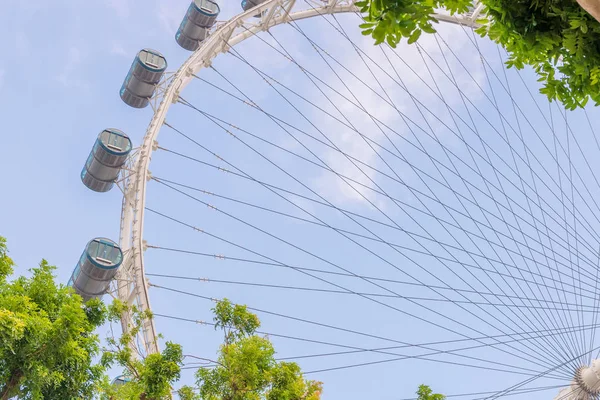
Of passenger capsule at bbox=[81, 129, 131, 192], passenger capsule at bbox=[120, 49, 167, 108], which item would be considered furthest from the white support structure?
passenger capsule at bbox=[120, 49, 167, 108]

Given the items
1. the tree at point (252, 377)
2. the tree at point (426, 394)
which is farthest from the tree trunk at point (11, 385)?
the tree at point (426, 394)

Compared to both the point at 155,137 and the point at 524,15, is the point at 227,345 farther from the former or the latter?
the point at 155,137

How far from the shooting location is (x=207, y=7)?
84.0 ft

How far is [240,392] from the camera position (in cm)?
1044

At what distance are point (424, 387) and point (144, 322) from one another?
7589mm

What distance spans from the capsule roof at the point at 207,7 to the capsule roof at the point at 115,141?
6.99 metres

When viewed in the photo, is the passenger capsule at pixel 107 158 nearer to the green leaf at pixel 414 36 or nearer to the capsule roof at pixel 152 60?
the capsule roof at pixel 152 60

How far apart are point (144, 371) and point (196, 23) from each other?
17.2 metres

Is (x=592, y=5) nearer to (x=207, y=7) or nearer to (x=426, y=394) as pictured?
(x=426, y=394)

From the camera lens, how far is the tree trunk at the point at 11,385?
30.1 ft

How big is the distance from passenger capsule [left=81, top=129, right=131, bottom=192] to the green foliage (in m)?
9.23

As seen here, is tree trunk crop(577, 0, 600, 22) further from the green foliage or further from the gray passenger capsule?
the gray passenger capsule

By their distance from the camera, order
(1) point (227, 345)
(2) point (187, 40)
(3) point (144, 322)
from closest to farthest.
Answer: (1) point (227, 345)
(3) point (144, 322)
(2) point (187, 40)

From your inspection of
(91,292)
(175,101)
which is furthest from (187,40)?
(91,292)
